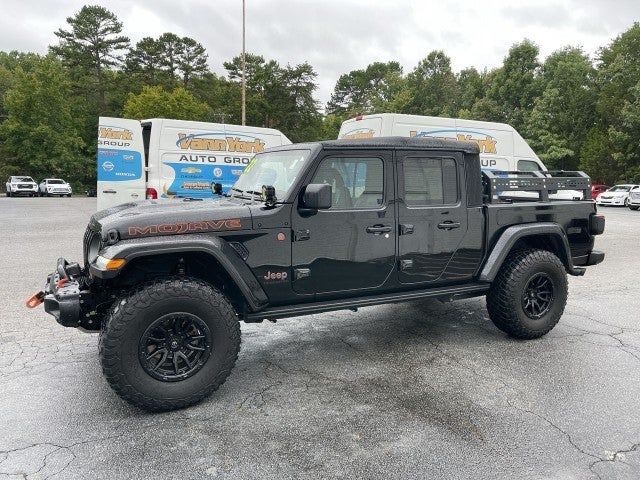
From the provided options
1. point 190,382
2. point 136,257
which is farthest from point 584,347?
point 136,257

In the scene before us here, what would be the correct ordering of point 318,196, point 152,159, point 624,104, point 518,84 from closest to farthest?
1. point 318,196
2. point 152,159
3. point 624,104
4. point 518,84

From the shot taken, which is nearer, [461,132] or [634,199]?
[461,132]

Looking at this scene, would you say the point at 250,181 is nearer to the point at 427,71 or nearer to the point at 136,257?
the point at 136,257

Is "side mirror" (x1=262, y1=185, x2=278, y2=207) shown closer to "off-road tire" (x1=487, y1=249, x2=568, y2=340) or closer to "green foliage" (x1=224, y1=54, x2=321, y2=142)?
"off-road tire" (x1=487, y1=249, x2=568, y2=340)

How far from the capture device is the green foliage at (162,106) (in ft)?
152

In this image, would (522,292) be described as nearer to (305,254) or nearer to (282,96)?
(305,254)

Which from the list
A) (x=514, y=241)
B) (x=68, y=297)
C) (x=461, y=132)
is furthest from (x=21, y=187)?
(x=514, y=241)

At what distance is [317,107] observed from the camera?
56.7m

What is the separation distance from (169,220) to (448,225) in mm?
2395

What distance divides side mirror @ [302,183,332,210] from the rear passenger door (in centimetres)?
84

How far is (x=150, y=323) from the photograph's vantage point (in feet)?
10.5

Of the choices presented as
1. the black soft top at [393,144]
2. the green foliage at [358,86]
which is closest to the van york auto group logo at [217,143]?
the black soft top at [393,144]

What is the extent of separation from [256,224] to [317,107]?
181ft

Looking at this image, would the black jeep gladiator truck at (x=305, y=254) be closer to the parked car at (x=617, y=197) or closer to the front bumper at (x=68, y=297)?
the front bumper at (x=68, y=297)
